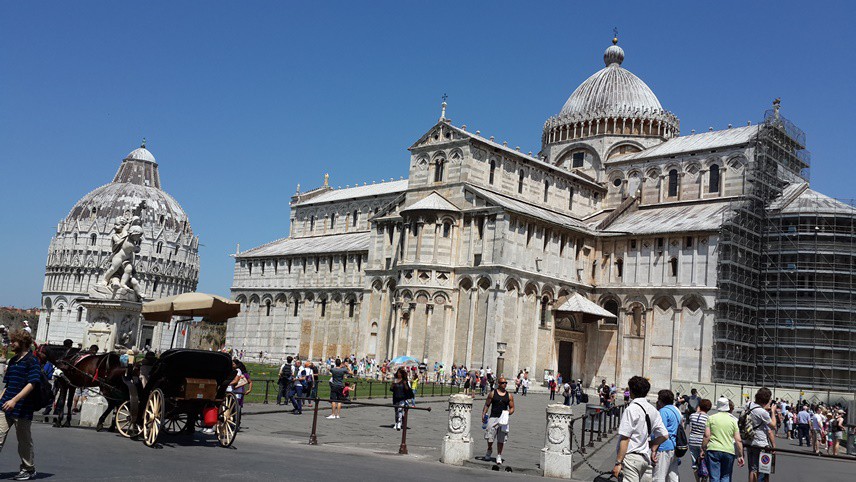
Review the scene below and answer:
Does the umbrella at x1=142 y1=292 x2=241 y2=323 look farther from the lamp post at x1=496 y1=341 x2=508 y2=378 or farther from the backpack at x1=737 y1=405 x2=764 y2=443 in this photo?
the lamp post at x1=496 y1=341 x2=508 y2=378

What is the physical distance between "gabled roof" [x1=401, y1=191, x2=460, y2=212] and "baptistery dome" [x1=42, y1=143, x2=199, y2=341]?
7515 centimetres

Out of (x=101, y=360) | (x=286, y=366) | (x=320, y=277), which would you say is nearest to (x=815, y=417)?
(x=286, y=366)

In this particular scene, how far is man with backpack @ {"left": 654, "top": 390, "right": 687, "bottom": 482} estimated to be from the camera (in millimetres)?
11797

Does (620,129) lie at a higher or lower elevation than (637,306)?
higher

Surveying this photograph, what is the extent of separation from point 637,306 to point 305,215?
40879 millimetres

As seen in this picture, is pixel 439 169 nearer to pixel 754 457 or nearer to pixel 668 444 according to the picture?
pixel 754 457

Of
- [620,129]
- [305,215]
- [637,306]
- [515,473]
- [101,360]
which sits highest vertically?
[620,129]

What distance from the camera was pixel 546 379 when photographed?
50.0 metres

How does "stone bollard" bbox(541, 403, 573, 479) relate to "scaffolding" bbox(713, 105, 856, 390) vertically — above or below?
below

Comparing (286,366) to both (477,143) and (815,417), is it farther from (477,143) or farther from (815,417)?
(477,143)

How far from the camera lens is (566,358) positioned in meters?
53.1

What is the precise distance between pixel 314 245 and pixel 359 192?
25.0 ft

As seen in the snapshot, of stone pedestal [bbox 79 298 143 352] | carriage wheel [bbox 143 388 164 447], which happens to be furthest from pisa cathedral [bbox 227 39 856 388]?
carriage wheel [bbox 143 388 164 447]

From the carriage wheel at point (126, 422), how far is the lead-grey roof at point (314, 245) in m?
49.5
